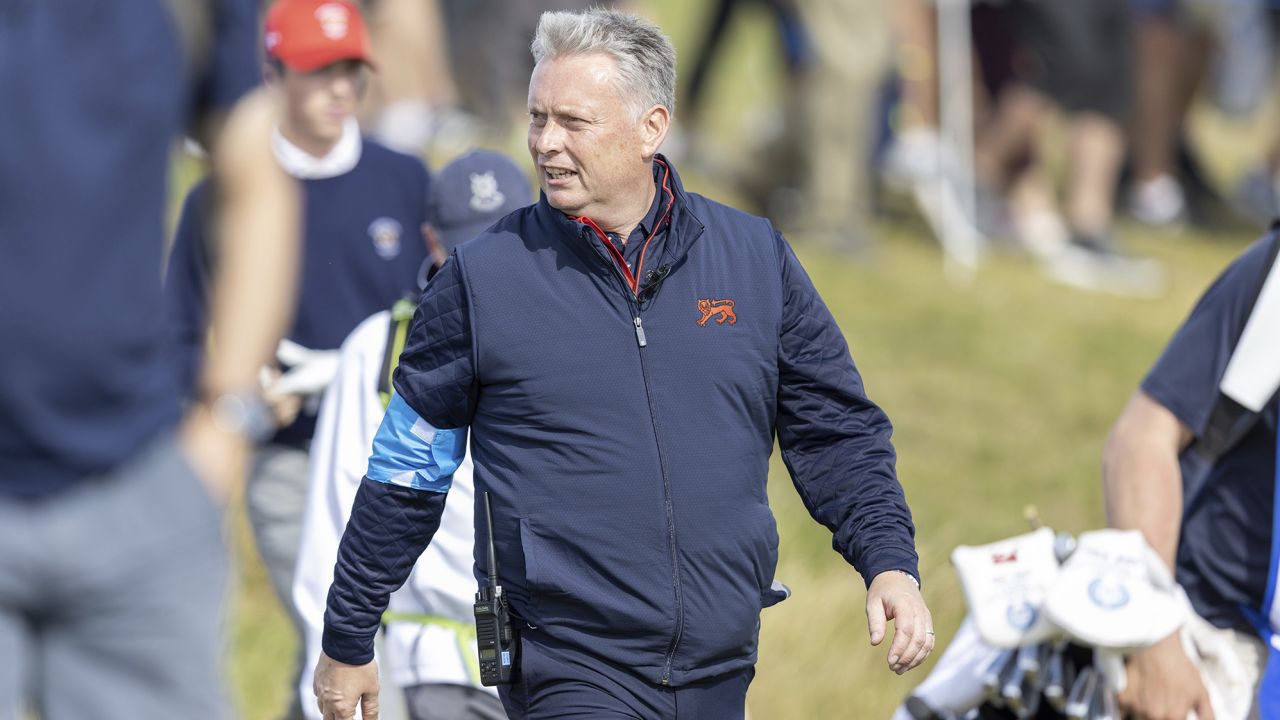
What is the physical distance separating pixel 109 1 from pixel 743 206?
9443mm

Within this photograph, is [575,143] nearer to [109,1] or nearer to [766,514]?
[766,514]

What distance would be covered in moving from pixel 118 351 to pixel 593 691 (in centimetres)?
129

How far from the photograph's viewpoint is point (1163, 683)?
4.11 m

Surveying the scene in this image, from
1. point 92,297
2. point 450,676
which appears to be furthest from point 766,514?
point 92,297

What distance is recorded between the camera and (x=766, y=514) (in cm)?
356

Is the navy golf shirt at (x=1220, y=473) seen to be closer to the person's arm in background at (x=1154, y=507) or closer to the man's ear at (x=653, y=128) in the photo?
the person's arm in background at (x=1154, y=507)

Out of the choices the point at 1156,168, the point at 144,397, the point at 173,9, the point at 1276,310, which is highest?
the point at 173,9

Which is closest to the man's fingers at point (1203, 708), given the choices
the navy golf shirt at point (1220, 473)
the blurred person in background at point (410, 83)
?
the navy golf shirt at point (1220, 473)

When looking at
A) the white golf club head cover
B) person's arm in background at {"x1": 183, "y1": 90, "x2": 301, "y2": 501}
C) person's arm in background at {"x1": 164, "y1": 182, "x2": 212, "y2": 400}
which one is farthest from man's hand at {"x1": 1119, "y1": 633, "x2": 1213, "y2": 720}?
person's arm in background at {"x1": 164, "y1": 182, "x2": 212, "y2": 400}

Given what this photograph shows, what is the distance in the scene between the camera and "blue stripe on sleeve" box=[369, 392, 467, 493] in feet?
11.5

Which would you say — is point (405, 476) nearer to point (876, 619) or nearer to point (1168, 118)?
point (876, 619)

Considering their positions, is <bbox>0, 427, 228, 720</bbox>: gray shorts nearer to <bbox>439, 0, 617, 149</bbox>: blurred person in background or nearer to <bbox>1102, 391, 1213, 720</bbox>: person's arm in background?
<bbox>1102, 391, 1213, 720</bbox>: person's arm in background

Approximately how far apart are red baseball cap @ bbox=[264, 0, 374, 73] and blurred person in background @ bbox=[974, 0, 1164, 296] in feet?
23.1

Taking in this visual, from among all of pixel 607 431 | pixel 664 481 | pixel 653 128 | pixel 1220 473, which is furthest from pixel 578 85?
pixel 1220 473
